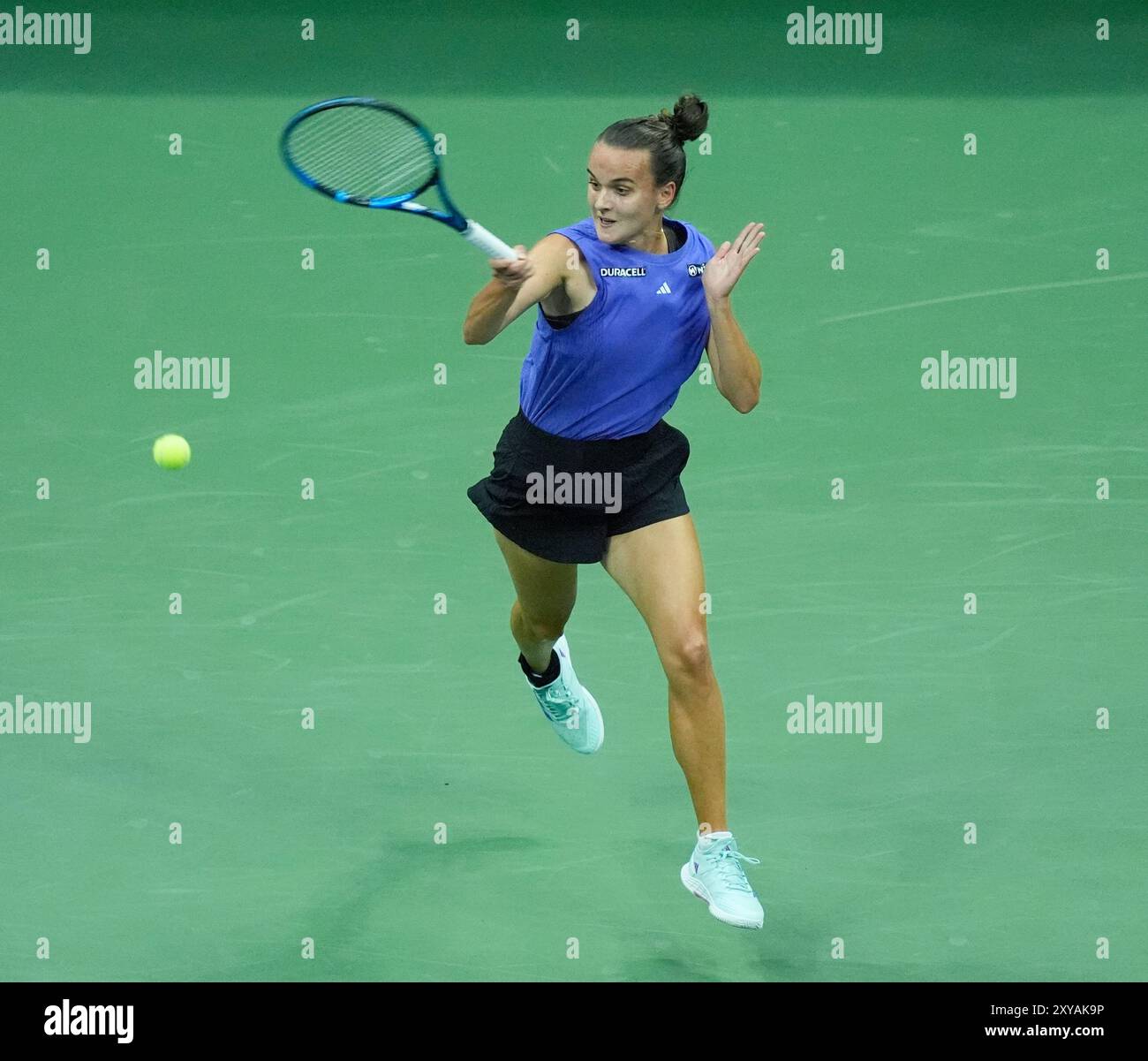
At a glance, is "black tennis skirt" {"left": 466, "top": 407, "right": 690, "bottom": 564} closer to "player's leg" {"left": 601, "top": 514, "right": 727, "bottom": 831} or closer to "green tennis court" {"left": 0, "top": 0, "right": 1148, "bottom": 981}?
"player's leg" {"left": 601, "top": 514, "right": 727, "bottom": 831}

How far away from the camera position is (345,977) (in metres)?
4.53

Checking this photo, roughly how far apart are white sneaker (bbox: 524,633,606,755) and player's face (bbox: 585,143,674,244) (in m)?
1.43

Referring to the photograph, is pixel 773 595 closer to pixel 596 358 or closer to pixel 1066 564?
pixel 1066 564

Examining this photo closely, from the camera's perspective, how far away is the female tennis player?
4.45m

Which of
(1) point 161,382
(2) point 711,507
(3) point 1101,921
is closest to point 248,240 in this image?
(1) point 161,382

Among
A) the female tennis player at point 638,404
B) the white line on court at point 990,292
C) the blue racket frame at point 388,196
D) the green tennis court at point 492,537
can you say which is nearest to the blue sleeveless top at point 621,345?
the female tennis player at point 638,404

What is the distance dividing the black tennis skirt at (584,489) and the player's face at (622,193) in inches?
22.2

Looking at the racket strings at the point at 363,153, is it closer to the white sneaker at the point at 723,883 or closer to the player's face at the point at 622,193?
the player's face at the point at 622,193

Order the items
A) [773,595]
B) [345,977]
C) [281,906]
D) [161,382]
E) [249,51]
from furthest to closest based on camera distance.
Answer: [249,51]
[161,382]
[773,595]
[281,906]
[345,977]

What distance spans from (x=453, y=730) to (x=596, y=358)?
1.63 metres

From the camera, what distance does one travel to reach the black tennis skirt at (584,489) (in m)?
4.67

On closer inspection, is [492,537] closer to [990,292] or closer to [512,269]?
[990,292]

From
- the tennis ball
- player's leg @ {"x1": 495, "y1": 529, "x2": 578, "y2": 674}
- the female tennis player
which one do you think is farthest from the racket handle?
the tennis ball

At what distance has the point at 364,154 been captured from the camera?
14.3 feet
